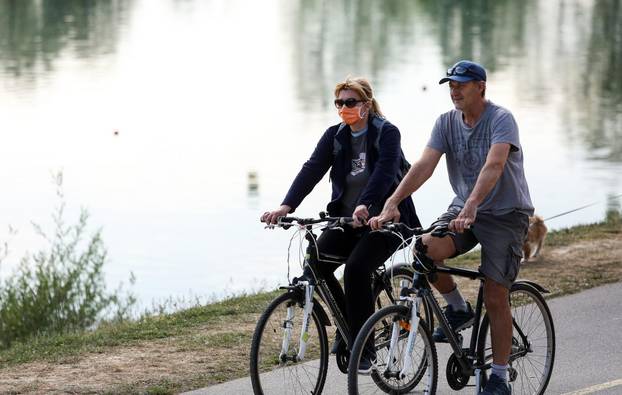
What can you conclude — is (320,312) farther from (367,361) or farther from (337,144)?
(337,144)

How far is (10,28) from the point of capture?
39.5 metres

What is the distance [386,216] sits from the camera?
668cm

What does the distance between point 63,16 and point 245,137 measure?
21722 millimetres

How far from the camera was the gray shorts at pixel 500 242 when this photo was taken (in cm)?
671

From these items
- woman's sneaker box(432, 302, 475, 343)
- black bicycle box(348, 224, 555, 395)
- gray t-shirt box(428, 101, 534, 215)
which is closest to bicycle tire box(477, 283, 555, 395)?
black bicycle box(348, 224, 555, 395)

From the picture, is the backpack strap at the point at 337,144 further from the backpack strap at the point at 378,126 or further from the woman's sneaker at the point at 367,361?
the woman's sneaker at the point at 367,361

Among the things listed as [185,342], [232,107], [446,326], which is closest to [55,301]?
[185,342]

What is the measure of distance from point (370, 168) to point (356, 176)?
9 cm

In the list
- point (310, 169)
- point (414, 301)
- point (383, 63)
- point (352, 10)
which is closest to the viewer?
point (414, 301)

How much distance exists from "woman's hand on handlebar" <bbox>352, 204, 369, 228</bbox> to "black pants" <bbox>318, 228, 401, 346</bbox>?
8.9 inches

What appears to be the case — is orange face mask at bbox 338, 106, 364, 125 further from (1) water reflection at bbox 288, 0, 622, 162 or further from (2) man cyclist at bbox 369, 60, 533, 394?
(1) water reflection at bbox 288, 0, 622, 162

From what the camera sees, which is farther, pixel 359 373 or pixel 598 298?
pixel 598 298

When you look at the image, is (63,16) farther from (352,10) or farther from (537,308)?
(537,308)

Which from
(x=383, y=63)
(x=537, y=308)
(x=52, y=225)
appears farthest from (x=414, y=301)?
(x=383, y=63)
